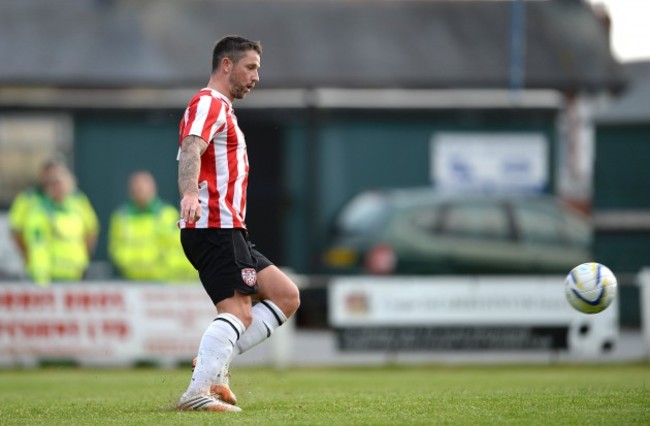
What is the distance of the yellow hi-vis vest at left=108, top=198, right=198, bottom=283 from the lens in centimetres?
1753

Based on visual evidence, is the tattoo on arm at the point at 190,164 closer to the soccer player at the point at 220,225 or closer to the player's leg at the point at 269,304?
the soccer player at the point at 220,225

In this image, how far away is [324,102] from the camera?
82.2ft

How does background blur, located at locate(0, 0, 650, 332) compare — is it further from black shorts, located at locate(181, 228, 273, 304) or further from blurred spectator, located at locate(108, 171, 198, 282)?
black shorts, located at locate(181, 228, 273, 304)

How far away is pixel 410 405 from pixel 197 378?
4.52ft

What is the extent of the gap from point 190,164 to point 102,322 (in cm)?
847

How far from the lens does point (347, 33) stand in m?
26.7

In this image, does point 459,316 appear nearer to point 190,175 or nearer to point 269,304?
point 269,304

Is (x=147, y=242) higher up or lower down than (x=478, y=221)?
lower down

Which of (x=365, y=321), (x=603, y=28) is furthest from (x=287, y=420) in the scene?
(x=603, y=28)

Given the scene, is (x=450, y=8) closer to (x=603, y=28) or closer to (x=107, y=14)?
(x=603, y=28)

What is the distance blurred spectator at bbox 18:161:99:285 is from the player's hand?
28.2ft

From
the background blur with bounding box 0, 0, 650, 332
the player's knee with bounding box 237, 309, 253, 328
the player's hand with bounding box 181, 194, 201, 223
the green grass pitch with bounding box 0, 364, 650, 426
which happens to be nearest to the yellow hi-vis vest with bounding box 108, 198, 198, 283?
the green grass pitch with bounding box 0, 364, 650, 426

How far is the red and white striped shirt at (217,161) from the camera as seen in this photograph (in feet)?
28.7

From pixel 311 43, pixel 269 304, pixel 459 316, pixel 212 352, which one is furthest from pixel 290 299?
pixel 311 43
